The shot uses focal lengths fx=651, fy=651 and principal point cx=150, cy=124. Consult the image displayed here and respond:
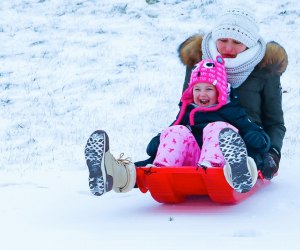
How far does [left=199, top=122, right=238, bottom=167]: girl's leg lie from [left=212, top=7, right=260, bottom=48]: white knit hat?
83 centimetres

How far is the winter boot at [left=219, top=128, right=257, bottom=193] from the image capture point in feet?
9.42

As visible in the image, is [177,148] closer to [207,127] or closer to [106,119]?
[207,127]

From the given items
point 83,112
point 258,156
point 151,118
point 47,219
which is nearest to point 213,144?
point 258,156

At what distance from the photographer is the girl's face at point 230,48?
3998 millimetres

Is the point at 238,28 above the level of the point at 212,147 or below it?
above

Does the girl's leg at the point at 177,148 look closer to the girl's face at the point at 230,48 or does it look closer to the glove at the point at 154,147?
the glove at the point at 154,147

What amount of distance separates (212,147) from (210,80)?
0.54 meters

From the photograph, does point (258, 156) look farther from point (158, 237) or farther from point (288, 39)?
point (288, 39)

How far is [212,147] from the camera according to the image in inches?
127

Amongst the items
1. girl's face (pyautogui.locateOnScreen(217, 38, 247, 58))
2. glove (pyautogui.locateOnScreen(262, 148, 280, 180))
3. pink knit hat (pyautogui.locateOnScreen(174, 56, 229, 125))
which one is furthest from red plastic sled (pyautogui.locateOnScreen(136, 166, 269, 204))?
girl's face (pyautogui.locateOnScreen(217, 38, 247, 58))

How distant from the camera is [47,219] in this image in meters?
3.29

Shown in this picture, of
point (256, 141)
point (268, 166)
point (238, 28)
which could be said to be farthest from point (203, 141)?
point (238, 28)

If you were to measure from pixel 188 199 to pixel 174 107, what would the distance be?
3.37 metres

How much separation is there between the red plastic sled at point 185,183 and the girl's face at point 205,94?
0.56 meters
